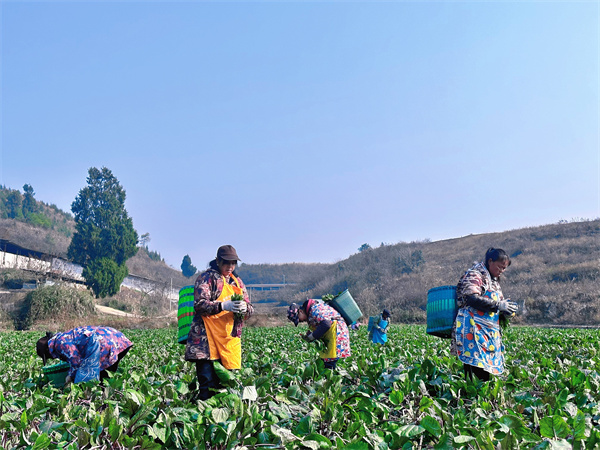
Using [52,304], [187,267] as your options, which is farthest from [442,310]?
[187,267]

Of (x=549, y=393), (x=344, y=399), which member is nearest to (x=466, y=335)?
(x=549, y=393)

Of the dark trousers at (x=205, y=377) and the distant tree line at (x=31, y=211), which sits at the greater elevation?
the distant tree line at (x=31, y=211)

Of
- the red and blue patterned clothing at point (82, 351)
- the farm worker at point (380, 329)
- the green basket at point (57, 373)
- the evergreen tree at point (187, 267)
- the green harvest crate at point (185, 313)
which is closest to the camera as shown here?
the green harvest crate at point (185, 313)

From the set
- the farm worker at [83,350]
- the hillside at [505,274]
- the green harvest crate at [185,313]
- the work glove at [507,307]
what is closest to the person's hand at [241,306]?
the green harvest crate at [185,313]

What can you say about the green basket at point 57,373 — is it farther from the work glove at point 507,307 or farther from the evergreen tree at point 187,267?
the evergreen tree at point 187,267

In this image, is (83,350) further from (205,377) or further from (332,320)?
(332,320)

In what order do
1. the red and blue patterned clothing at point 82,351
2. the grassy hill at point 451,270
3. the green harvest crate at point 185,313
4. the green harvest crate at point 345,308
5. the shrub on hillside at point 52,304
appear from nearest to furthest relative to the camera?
1. the green harvest crate at point 185,313
2. the red and blue patterned clothing at point 82,351
3. the green harvest crate at point 345,308
4. the shrub on hillside at point 52,304
5. the grassy hill at point 451,270

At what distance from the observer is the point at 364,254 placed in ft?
219

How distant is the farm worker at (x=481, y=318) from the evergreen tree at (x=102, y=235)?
4466 cm

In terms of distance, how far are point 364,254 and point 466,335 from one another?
62613 millimetres

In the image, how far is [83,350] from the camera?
17.0ft

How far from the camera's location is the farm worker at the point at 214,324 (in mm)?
4605

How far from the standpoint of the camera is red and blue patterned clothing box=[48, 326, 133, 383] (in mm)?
5098

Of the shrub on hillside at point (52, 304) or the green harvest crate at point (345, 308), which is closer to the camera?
the green harvest crate at point (345, 308)
